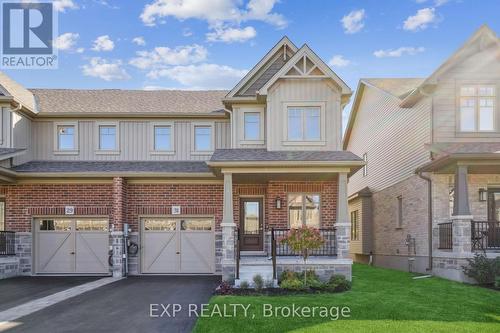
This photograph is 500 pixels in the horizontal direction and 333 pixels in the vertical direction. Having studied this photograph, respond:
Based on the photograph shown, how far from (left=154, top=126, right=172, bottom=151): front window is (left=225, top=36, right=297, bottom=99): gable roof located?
3.35 metres

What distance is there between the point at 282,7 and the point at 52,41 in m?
8.77

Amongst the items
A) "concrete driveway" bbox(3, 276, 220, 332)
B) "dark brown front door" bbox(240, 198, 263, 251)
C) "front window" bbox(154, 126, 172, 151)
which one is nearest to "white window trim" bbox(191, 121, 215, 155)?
"front window" bbox(154, 126, 172, 151)

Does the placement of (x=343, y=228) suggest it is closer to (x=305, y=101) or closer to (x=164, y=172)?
(x=305, y=101)

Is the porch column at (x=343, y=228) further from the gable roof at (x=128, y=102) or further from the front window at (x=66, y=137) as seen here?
the front window at (x=66, y=137)

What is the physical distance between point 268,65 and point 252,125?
2.41 meters

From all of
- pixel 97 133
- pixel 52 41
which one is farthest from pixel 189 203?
pixel 52 41

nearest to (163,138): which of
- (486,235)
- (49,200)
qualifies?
(49,200)

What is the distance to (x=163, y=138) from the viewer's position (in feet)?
60.9

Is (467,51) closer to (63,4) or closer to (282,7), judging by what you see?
(282,7)

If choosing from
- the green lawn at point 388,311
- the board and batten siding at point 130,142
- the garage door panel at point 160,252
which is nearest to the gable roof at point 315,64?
the board and batten siding at point 130,142

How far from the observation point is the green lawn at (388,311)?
8.61 meters

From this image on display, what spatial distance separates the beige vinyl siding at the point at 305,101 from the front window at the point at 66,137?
26.0ft

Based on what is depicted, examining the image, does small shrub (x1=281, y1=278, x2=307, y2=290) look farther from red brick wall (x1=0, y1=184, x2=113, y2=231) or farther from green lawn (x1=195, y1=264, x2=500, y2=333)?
red brick wall (x1=0, y1=184, x2=113, y2=231)

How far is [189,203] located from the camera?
57.9 ft
